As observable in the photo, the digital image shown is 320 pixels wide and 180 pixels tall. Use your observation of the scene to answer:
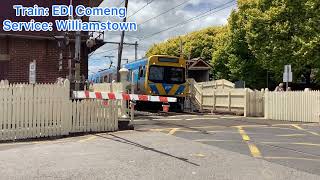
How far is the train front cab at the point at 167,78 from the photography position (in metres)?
29.0

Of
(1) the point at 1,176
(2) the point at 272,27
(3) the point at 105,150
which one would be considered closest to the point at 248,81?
(2) the point at 272,27

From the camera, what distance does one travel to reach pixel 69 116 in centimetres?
1466

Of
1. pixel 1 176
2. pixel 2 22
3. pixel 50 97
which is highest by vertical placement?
Answer: pixel 2 22

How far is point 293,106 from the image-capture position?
878 inches

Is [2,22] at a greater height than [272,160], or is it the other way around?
[2,22]

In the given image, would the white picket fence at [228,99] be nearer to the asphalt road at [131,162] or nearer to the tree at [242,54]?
the tree at [242,54]

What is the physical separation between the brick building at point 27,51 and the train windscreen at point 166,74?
462 cm

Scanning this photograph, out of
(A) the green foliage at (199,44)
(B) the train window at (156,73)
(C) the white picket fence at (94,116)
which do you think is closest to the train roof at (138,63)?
(B) the train window at (156,73)

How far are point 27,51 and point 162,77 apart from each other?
7850 mm

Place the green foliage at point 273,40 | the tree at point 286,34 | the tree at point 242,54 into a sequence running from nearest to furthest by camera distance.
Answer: the tree at point 286,34 < the green foliage at point 273,40 < the tree at point 242,54

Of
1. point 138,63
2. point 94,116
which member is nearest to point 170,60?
point 138,63

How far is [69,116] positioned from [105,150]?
3471mm

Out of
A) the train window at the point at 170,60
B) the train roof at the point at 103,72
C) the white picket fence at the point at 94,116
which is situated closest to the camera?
the white picket fence at the point at 94,116

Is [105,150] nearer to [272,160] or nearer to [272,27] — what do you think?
[272,160]
